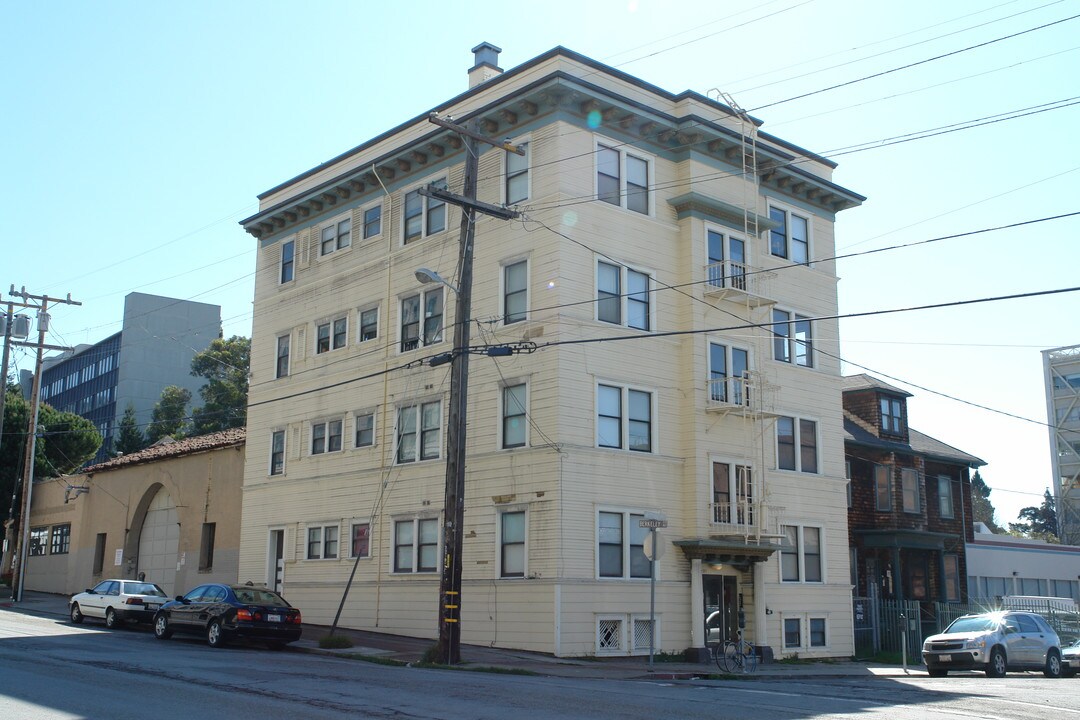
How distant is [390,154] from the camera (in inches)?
1230

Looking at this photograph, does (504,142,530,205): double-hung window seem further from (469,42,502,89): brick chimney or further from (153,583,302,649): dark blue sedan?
(153,583,302,649): dark blue sedan

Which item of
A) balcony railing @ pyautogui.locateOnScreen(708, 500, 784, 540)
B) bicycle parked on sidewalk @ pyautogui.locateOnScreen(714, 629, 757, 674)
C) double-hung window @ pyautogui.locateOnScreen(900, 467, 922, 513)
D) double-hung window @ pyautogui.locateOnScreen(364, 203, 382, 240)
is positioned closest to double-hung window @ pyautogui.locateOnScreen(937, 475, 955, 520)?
double-hung window @ pyautogui.locateOnScreen(900, 467, 922, 513)

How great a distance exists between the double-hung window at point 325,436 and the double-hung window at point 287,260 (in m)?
5.51

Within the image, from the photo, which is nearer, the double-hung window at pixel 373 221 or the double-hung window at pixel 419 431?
the double-hung window at pixel 419 431

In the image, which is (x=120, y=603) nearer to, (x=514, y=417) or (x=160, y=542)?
(x=160, y=542)

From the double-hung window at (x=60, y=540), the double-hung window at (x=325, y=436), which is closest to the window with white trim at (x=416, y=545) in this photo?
the double-hung window at (x=325, y=436)

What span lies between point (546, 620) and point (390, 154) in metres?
14.2

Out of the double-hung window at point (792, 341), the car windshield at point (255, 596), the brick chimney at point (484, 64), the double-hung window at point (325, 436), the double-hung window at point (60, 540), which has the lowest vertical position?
the car windshield at point (255, 596)

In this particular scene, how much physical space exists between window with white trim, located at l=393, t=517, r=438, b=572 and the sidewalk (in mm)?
1898

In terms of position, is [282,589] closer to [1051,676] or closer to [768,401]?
[768,401]

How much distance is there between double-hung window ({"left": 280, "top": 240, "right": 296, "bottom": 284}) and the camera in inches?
1435

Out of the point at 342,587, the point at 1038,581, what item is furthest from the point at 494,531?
the point at 1038,581

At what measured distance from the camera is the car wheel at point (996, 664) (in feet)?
82.1

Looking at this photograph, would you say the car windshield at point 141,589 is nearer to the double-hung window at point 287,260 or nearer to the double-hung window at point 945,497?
Answer: the double-hung window at point 287,260
